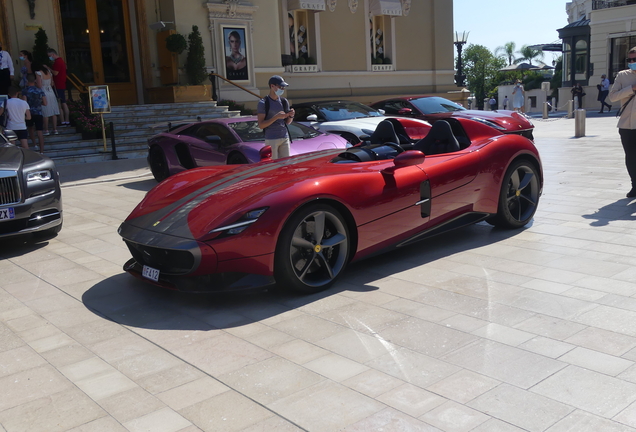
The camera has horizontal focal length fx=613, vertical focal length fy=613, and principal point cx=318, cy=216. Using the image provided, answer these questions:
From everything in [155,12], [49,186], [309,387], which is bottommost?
[309,387]

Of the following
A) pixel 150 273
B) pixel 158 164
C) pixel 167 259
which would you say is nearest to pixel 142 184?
pixel 158 164

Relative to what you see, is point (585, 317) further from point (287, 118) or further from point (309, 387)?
point (287, 118)

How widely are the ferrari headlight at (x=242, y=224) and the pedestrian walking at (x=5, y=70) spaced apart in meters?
12.4

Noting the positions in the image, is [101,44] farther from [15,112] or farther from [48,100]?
[15,112]

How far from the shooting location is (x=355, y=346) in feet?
12.1

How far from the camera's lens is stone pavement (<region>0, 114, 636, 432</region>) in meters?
2.94

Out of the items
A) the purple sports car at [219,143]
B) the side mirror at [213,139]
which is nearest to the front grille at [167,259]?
the purple sports car at [219,143]

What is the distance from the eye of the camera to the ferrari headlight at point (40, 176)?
641 centimetres

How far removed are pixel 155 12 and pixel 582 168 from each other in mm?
13516

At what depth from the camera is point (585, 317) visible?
3.99m

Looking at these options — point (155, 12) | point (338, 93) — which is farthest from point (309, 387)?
point (338, 93)

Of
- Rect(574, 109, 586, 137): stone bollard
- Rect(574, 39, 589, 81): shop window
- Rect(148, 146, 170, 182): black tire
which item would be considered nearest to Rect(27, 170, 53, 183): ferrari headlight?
Rect(148, 146, 170, 182): black tire

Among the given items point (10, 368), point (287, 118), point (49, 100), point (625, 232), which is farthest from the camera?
point (49, 100)

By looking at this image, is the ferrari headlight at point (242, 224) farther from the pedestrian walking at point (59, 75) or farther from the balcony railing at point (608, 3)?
the balcony railing at point (608, 3)
